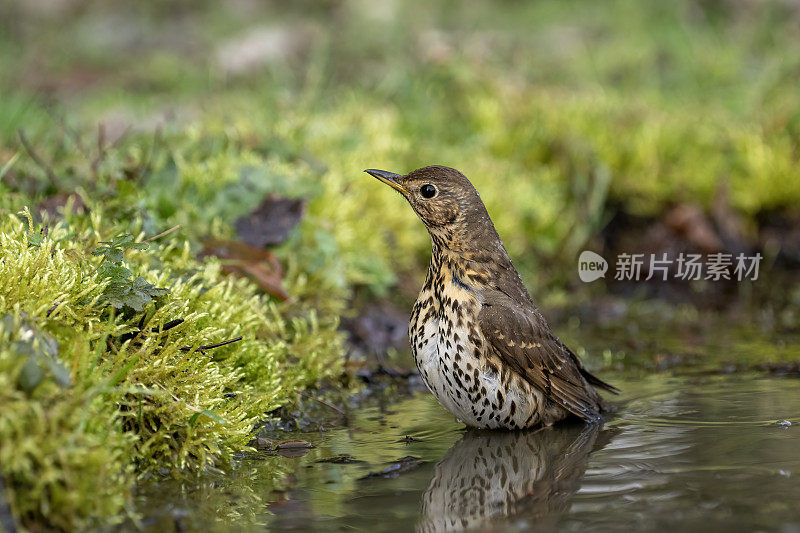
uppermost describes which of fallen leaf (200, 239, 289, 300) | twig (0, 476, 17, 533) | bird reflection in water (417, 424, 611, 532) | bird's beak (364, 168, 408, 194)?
bird's beak (364, 168, 408, 194)

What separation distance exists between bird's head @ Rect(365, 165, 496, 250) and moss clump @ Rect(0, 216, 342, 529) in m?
0.88

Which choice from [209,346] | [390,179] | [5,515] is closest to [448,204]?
[390,179]

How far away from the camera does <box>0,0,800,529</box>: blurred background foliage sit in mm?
3316

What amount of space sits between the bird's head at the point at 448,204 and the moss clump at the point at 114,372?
0.88 metres

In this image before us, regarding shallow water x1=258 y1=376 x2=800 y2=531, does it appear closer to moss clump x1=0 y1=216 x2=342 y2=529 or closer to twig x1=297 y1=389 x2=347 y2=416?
twig x1=297 y1=389 x2=347 y2=416

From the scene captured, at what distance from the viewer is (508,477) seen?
10.8 ft

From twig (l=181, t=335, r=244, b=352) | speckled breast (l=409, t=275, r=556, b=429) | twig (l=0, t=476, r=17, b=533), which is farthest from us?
speckled breast (l=409, t=275, r=556, b=429)

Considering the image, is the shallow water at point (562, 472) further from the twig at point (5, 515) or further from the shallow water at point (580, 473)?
the twig at point (5, 515)

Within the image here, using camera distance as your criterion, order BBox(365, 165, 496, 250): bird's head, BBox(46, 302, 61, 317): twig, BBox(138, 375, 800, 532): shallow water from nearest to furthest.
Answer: BBox(138, 375, 800, 532): shallow water, BBox(46, 302, 61, 317): twig, BBox(365, 165, 496, 250): bird's head

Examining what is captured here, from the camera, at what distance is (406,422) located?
4.14 m

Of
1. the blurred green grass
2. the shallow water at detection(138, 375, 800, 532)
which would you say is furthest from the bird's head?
the blurred green grass

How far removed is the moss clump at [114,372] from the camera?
2562 millimetres

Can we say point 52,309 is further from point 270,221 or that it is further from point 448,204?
point 270,221

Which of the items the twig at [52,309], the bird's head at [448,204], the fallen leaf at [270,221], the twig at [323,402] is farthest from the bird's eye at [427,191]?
the twig at [52,309]
